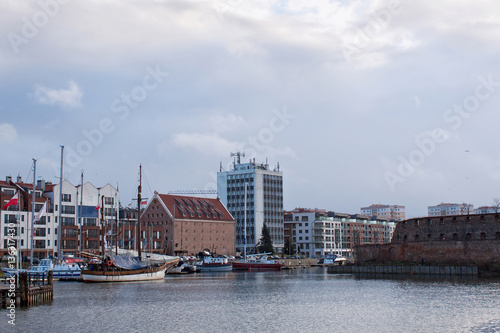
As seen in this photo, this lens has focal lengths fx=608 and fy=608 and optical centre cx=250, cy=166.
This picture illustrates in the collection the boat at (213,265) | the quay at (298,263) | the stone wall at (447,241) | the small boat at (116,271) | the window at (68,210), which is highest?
the window at (68,210)

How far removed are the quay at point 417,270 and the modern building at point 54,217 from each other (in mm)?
42041

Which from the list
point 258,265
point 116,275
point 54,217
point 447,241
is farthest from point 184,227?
point 447,241

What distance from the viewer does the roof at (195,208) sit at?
437 feet

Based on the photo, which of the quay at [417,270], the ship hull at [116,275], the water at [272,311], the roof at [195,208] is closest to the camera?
the water at [272,311]

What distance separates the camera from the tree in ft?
509

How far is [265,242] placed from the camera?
157 m

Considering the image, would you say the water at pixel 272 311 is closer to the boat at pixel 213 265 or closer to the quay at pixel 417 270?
the quay at pixel 417 270

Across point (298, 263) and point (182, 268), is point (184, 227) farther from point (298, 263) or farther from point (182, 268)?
point (182, 268)

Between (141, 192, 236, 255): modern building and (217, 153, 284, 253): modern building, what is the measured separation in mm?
23125

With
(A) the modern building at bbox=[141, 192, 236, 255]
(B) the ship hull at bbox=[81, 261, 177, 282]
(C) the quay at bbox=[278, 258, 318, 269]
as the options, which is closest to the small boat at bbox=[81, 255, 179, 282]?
(B) the ship hull at bbox=[81, 261, 177, 282]

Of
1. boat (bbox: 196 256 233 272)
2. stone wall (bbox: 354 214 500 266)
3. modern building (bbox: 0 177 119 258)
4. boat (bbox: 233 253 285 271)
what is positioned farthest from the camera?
boat (bbox: 233 253 285 271)

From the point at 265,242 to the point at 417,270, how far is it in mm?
78445

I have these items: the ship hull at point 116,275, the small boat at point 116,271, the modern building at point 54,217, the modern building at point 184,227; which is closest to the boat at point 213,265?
the modern building at point 184,227

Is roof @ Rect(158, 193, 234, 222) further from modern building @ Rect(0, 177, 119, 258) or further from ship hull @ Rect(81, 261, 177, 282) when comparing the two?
ship hull @ Rect(81, 261, 177, 282)
